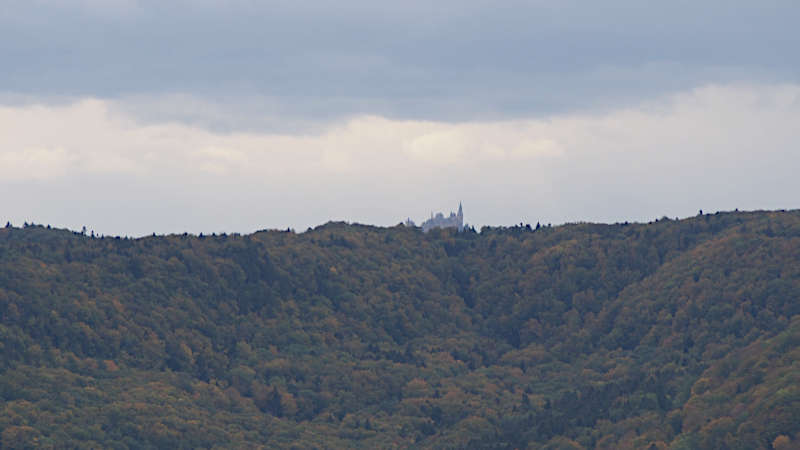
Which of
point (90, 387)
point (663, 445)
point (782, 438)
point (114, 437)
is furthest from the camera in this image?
point (90, 387)

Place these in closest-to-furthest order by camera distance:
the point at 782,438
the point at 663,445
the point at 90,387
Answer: the point at 782,438 → the point at 663,445 → the point at 90,387

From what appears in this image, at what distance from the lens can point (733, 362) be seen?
193 m

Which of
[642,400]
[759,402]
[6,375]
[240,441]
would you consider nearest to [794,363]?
[759,402]

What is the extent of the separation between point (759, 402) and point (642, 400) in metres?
25.7

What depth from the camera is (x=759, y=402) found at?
16900 cm

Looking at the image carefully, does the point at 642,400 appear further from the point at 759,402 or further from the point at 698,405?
the point at 759,402

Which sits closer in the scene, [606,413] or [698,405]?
[698,405]

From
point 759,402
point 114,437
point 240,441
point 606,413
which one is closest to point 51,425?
point 114,437

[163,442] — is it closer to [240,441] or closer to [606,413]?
[240,441]

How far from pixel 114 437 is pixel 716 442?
7993cm

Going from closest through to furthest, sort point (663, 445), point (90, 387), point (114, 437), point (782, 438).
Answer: point (782, 438) < point (663, 445) < point (114, 437) < point (90, 387)

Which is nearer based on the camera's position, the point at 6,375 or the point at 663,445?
the point at 663,445

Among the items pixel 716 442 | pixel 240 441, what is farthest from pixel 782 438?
pixel 240 441

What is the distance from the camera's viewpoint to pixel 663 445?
172 m
